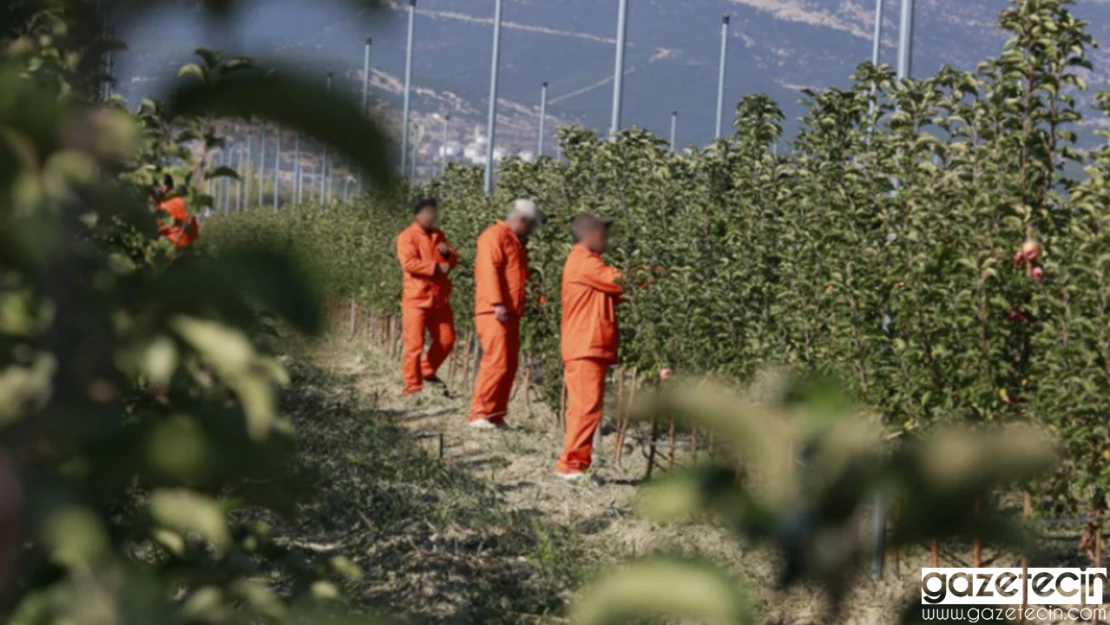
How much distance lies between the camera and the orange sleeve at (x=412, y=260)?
13.9 meters

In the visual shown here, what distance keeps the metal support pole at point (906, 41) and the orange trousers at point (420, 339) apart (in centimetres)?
643

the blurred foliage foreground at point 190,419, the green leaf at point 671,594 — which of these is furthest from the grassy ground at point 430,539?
the green leaf at point 671,594

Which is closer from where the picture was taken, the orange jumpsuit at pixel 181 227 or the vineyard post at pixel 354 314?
the orange jumpsuit at pixel 181 227

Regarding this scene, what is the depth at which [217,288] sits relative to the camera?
979 mm

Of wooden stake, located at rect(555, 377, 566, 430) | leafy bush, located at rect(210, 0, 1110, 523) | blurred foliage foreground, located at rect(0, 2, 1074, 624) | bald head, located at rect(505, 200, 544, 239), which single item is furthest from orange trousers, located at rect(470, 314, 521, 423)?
blurred foliage foreground, located at rect(0, 2, 1074, 624)

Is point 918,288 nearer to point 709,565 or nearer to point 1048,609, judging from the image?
point 1048,609

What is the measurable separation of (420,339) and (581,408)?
186 inches

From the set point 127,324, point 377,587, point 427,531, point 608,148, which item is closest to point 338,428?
point 608,148

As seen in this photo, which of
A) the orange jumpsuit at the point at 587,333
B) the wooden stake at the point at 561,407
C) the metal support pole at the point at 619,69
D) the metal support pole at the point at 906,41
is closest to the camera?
the metal support pole at the point at 906,41

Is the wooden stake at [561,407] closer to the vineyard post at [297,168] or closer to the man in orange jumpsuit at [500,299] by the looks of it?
the man in orange jumpsuit at [500,299]

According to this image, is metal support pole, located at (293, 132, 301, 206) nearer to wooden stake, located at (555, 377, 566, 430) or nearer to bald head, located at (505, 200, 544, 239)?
bald head, located at (505, 200, 544, 239)

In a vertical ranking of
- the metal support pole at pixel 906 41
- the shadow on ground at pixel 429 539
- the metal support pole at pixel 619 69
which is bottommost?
the shadow on ground at pixel 429 539

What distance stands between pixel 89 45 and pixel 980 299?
5.51m

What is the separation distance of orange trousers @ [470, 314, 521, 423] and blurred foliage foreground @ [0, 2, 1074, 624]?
34.5ft
